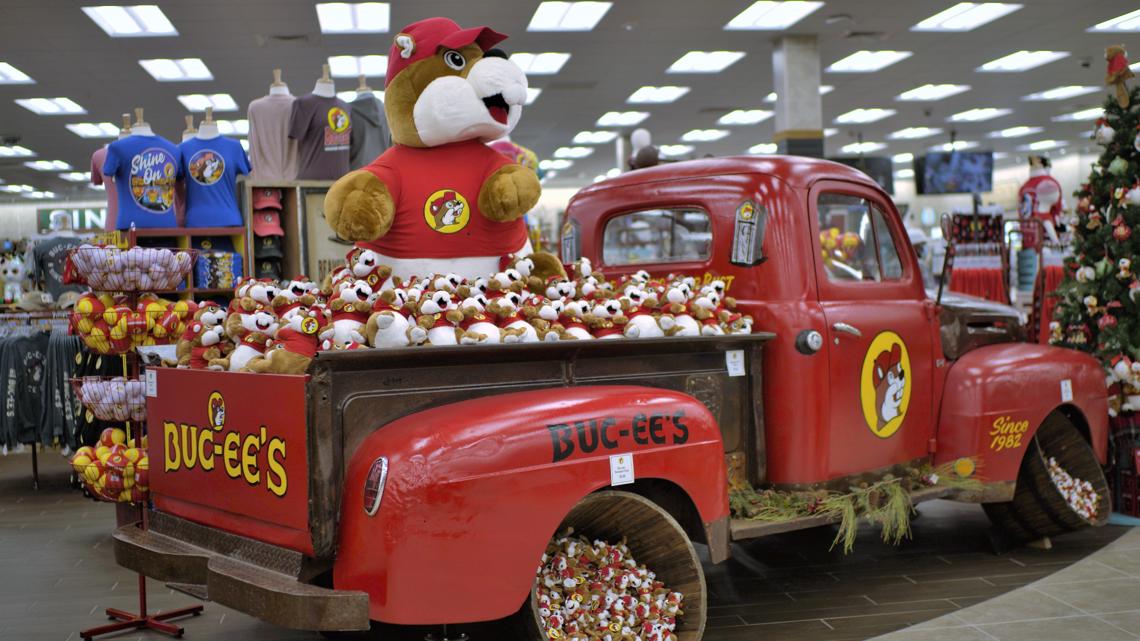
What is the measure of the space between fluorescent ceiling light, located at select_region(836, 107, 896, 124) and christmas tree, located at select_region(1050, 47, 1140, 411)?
13.5 metres

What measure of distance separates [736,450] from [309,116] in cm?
432

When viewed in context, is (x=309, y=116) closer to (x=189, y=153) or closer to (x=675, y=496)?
(x=189, y=153)

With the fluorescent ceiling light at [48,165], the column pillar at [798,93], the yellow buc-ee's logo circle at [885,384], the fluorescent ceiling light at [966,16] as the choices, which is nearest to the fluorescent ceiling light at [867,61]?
the column pillar at [798,93]

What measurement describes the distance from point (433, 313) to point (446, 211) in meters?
0.74

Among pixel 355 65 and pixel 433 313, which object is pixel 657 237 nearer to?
pixel 433 313

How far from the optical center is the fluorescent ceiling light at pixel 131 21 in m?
11.0

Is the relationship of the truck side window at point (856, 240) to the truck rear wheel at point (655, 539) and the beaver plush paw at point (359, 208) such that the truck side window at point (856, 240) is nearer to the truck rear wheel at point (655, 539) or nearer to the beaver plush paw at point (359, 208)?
the truck rear wheel at point (655, 539)

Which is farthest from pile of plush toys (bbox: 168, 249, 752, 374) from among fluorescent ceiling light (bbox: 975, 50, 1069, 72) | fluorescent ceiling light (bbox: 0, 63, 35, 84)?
fluorescent ceiling light (bbox: 975, 50, 1069, 72)

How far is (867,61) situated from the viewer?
15.0 metres

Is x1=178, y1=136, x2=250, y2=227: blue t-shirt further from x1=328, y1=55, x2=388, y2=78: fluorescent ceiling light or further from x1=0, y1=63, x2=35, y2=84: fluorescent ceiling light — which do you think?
x1=0, y1=63, x2=35, y2=84: fluorescent ceiling light

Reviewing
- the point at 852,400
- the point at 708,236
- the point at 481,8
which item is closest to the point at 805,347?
the point at 852,400

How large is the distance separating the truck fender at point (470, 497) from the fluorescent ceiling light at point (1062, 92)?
55.7 ft

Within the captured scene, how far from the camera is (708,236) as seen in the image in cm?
431

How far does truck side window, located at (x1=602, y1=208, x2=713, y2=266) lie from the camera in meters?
4.36
